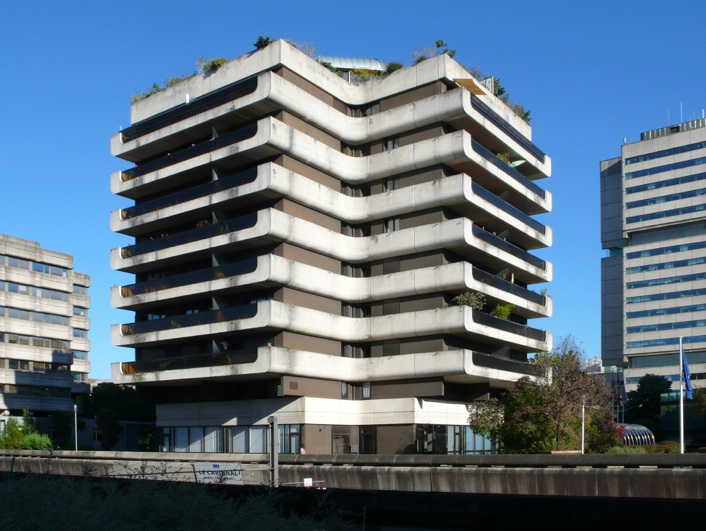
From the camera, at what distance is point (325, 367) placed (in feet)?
169

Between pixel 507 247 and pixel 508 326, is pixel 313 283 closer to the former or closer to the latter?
pixel 508 326

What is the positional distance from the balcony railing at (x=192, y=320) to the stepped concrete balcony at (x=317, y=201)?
7102mm

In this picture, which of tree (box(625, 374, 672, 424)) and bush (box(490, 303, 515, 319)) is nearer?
bush (box(490, 303, 515, 319))

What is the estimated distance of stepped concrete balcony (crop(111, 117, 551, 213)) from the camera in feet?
169

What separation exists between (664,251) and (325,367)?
117m

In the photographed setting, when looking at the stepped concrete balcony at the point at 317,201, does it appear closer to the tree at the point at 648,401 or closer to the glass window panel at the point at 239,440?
the glass window panel at the point at 239,440

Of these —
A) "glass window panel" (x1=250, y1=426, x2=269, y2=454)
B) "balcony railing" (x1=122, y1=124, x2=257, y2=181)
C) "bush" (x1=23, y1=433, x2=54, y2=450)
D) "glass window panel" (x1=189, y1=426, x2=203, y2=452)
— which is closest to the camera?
"glass window panel" (x1=250, y1=426, x2=269, y2=454)

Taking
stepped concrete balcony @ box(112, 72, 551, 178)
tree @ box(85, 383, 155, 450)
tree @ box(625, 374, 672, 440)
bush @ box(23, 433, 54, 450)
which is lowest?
tree @ box(625, 374, 672, 440)

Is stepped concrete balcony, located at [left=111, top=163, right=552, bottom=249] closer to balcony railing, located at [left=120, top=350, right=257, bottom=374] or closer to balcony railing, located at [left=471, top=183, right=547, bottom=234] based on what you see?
balcony railing, located at [left=471, top=183, right=547, bottom=234]

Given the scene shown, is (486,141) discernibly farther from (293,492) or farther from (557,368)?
(293,492)

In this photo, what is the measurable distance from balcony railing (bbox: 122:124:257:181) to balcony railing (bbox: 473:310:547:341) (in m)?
18.4

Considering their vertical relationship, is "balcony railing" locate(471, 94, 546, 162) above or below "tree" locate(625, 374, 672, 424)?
above

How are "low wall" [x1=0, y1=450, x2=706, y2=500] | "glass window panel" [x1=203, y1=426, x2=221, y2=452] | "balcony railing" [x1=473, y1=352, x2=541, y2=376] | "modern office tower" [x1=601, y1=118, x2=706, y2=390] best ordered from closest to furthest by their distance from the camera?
"low wall" [x1=0, y1=450, x2=706, y2=500], "balcony railing" [x1=473, y1=352, x2=541, y2=376], "glass window panel" [x1=203, y1=426, x2=221, y2=452], "modern office tower" [x1=601, y1=118, x2=706, y2=390]

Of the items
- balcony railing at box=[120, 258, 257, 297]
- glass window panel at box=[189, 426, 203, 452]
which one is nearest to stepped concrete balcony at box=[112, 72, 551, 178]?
balcony railing at box=[120, 258, 257, 297]
